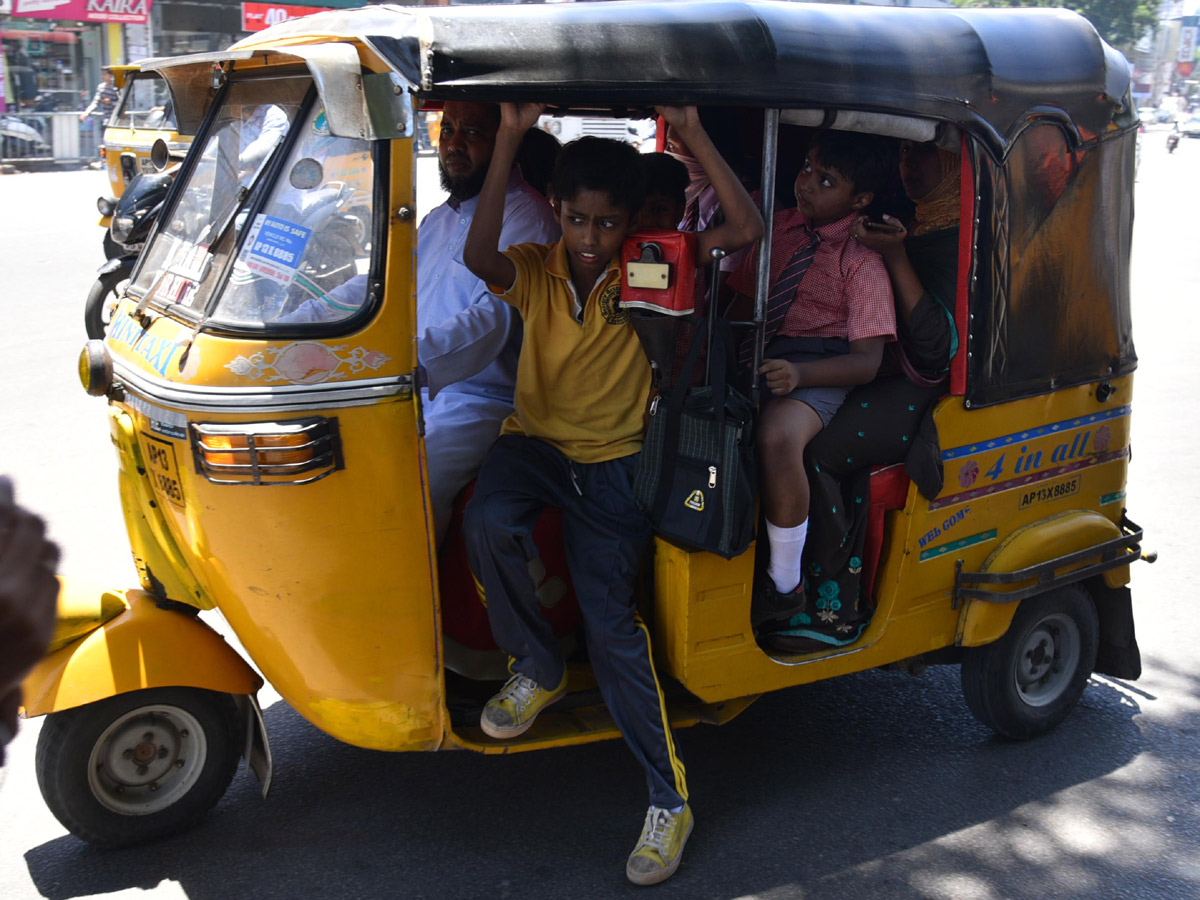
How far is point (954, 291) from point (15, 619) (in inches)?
106

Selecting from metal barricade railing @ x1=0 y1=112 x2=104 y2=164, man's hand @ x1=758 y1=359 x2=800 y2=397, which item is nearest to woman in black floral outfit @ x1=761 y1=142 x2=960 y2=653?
man's hand @ x1=758 y1=359 x2=800 y2=397

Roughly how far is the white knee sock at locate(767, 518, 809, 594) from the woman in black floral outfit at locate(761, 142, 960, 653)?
0.39 feet

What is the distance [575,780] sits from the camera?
3412 millimetres

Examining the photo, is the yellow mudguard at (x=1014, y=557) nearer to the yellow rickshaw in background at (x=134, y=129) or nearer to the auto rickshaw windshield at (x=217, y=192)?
the auto rickshaw windshield at (x=217, y=192)

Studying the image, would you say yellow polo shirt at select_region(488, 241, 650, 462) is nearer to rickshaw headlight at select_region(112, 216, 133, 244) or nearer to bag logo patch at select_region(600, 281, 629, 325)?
bag logo patch at select_region(600, 281, 629, 325)

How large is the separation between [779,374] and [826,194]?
58 centimetres

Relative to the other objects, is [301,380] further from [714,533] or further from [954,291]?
[954,291]

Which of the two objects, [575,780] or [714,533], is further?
[575,780]

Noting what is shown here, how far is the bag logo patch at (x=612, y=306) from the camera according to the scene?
9.77 feet

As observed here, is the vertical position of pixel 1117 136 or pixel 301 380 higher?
pixel 1117 136

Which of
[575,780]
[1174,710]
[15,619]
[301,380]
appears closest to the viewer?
[15,619]

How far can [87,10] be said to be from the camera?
25.0 meters

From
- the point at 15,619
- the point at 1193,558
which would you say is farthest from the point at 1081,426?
the point at 15,619

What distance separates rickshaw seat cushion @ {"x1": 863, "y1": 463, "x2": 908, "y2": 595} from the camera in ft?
10.7
